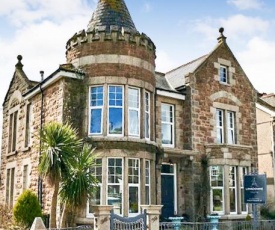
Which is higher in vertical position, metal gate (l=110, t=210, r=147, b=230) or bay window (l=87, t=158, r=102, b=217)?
bay window (l=87, t=158, r=102, b=217)

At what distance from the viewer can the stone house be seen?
16.1m

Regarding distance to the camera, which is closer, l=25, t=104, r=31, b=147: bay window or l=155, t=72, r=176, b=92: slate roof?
l=25, t=104, r=31, b=147: bay window

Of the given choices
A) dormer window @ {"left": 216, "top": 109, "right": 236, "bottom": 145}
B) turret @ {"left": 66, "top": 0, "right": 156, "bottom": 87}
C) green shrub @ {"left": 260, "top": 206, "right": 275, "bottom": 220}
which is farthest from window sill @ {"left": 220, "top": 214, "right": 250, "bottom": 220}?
turret @ {"left": 66, "top": 0, "right": 156, "bottom": 87}

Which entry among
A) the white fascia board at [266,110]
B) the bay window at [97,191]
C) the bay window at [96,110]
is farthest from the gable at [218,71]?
the bay window at [97,191]

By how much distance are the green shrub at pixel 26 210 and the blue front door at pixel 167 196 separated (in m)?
6.04

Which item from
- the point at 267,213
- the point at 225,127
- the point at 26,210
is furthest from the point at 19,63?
the point at 267,213

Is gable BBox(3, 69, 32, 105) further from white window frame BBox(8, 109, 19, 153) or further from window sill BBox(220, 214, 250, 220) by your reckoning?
window sill BBox(220, 214, 250, 220)

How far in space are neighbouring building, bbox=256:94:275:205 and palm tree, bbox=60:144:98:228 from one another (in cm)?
1512

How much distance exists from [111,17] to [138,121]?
474 centimetres

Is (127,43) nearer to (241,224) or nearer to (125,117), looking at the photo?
(125,117)

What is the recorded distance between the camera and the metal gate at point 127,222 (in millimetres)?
11812

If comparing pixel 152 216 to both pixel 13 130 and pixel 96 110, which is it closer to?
pixel 96 110

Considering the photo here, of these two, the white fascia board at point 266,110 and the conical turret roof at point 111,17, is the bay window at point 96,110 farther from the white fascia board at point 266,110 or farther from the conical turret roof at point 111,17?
the white fascia board at point 266,110

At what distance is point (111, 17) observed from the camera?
1759 centimetres
